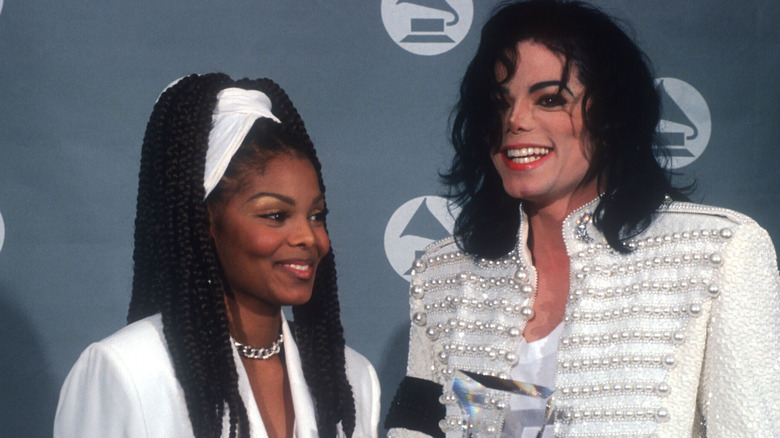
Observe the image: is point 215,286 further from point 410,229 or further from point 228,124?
point 410,229

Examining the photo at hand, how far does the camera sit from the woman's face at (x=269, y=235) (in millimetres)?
1719

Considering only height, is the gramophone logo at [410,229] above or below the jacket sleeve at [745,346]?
above

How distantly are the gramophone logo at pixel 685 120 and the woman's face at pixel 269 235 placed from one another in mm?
1247

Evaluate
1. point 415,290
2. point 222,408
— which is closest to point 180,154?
point 222,408

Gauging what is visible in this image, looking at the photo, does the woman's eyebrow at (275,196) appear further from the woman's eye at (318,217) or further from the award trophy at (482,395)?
the award trophy at (482,395)

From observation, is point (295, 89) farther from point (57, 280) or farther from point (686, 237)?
point (686, 237)

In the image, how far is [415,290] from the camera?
83.0 inches

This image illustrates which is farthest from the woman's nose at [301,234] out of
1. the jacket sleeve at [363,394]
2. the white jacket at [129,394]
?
the jacket sleeve at [363,394]

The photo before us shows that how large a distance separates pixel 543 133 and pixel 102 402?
96 centimetres

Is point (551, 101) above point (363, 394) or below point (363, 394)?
above

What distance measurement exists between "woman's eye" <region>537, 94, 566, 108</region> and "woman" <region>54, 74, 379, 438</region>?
1.55ft

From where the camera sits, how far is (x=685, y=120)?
8.54ft

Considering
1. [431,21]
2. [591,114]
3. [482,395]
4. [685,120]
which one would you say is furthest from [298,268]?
[685,120]

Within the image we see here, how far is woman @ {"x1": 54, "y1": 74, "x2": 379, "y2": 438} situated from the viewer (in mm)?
1617
